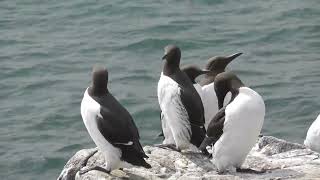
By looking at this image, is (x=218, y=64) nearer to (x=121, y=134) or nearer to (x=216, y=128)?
(x=216, y=128)

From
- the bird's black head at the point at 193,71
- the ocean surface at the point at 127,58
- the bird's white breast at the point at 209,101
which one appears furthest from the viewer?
the ocean surface at the point at 127,58

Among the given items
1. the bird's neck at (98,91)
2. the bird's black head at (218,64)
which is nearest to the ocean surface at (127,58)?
the bird's black head at (218,64)

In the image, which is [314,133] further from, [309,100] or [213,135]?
[309,100]

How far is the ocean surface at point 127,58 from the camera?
12.9m

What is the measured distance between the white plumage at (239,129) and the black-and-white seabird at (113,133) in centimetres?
66

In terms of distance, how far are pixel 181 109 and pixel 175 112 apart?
64 mm

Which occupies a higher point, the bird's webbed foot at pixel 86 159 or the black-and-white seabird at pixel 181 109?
the black-and-white seabird at pixel 181 109

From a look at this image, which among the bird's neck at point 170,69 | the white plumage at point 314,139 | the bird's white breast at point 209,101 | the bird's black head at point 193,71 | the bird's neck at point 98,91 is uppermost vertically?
the bird's neck at point 98,91

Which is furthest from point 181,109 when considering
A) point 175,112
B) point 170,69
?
point 170,69

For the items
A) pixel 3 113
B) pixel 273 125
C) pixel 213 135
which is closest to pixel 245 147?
pixel 213 135

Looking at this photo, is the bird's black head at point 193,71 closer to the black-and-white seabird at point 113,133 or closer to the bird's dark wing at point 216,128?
the bird's dark wing at point 216,128

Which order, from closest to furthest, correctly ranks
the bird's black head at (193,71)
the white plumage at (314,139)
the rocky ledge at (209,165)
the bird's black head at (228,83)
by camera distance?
the rocky ledge at (209,165) → the bird's black head at (228,83) → the white plumage at (314,139) → the bird's black head at (193,71)

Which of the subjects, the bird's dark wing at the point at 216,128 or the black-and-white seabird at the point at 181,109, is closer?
the bird's dark wing at the point at 216,128

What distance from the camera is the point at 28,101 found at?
569 inches
